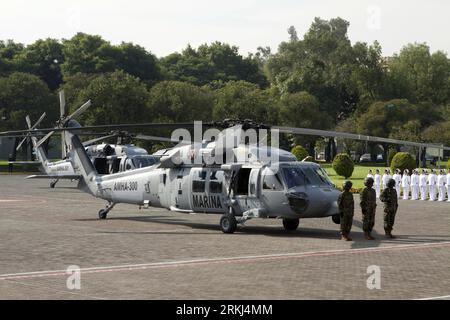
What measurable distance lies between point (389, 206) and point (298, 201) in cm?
260

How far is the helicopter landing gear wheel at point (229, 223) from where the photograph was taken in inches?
886

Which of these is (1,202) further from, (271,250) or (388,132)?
(388,132)

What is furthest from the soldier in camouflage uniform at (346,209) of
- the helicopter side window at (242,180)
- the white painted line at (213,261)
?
the helicopter side window at (242,180)

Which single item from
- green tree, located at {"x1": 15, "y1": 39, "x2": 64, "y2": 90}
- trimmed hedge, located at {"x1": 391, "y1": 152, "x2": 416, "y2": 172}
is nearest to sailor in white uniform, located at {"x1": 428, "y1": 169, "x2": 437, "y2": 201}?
trimmed hedge, located at {"x1": 391, "y1": 152, "x2": 416, "y2": 172}

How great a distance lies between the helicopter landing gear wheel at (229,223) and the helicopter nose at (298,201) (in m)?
2.02

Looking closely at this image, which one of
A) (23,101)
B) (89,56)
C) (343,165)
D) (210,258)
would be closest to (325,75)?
(89,56)

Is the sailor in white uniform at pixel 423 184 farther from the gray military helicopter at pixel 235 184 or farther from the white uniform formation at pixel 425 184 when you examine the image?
the gray military helicopter at pixel 235 184

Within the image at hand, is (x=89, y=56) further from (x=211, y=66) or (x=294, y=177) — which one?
(x=294, y=177)

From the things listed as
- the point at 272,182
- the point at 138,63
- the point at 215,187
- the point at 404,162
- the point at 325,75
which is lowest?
the point at 215,187

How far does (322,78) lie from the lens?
112 m

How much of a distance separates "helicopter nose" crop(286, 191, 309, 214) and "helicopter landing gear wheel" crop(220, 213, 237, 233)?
2022mm

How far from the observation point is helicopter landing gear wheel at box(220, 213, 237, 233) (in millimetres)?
22516

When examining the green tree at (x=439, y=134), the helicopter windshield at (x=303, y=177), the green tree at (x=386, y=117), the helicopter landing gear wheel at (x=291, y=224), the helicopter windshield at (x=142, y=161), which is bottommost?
the helicopter landing gear wheel at (x=291, y=224)

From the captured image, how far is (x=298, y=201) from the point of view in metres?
21.2
